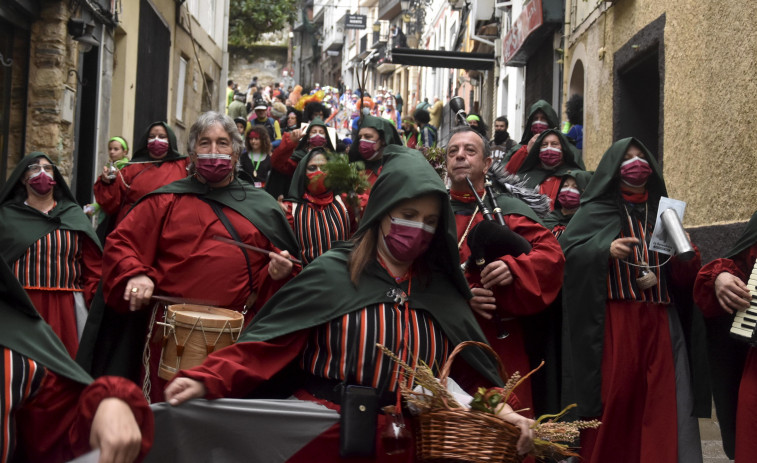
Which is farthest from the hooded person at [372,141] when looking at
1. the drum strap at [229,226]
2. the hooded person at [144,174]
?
the drum strap at [229,226]

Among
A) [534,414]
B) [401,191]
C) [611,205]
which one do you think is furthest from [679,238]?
[401,191]

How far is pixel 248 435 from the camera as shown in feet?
12.4

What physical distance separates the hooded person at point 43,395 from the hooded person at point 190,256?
237 cm

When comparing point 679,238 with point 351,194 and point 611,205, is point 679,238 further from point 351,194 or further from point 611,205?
point 351,194

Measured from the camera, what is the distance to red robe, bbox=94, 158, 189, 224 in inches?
358

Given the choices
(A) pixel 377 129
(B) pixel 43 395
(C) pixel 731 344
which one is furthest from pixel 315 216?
(B) pixel 43 395

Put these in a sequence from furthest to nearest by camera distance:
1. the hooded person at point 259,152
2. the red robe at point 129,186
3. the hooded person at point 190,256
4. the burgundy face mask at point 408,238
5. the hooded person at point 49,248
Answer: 1. the hooded person at point 259,152
2. the red robe at point 129,186
3. the hooded person at point 49,248
4. the hooded person at point 190,256
5. the burgundy face mask at point 408,238

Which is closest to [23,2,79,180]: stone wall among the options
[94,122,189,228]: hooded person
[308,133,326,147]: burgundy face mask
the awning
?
[308,133,326,147]: burgundy face mask

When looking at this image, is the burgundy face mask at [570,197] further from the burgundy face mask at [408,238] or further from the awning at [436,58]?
the awning at [436,58]

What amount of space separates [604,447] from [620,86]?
8810 mm

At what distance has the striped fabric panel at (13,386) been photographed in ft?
9.82

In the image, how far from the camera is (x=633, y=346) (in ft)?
20.3

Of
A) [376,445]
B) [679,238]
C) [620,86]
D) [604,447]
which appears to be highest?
[620,86]

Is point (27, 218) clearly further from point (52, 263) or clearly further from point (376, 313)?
point (376, 313)
